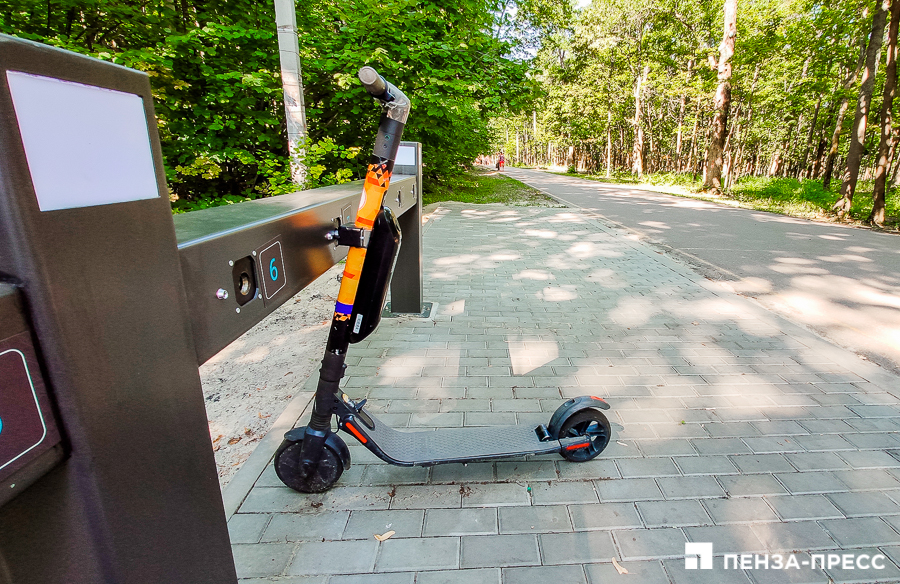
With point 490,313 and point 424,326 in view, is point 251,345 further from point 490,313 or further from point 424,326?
point 490,313

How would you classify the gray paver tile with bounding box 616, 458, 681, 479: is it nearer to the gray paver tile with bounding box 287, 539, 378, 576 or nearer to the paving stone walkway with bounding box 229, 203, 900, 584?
the paving stone walkway with bounding box 229, 203, 900, 584

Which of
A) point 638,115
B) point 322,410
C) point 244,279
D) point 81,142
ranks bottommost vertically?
point 322,410

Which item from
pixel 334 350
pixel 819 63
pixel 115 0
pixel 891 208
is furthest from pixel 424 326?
pixel 819 63

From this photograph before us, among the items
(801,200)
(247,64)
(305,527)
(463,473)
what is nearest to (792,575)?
(463,473)

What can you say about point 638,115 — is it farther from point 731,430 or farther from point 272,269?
point 272,269

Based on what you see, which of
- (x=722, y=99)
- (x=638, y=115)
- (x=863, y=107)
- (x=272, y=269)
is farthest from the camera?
(x=638, y=115)

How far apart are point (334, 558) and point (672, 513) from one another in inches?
62.1

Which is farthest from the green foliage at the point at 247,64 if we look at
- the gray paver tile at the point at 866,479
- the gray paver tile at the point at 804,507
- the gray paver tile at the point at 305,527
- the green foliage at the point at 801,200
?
the green foliage at the point at 801,200

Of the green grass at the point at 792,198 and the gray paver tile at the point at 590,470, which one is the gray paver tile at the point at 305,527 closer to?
the gray paver tile at the point at 590,470

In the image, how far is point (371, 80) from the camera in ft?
4.81

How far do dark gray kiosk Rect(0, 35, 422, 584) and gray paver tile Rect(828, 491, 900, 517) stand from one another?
2.76 metres

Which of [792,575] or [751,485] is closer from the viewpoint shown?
[792,575]

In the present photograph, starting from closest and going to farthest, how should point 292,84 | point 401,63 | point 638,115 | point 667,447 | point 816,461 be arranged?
point 816,461 < point 667,447 < point 292,84 < point 401,63 < point 638,115

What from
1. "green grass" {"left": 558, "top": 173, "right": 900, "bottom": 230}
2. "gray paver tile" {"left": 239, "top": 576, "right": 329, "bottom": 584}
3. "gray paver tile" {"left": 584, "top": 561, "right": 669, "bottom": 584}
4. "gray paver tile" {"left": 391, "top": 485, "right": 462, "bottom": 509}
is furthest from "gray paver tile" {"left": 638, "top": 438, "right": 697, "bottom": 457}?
"green grass" {"left": 558, "top": 173, "right": 900, "bottom": 230}
